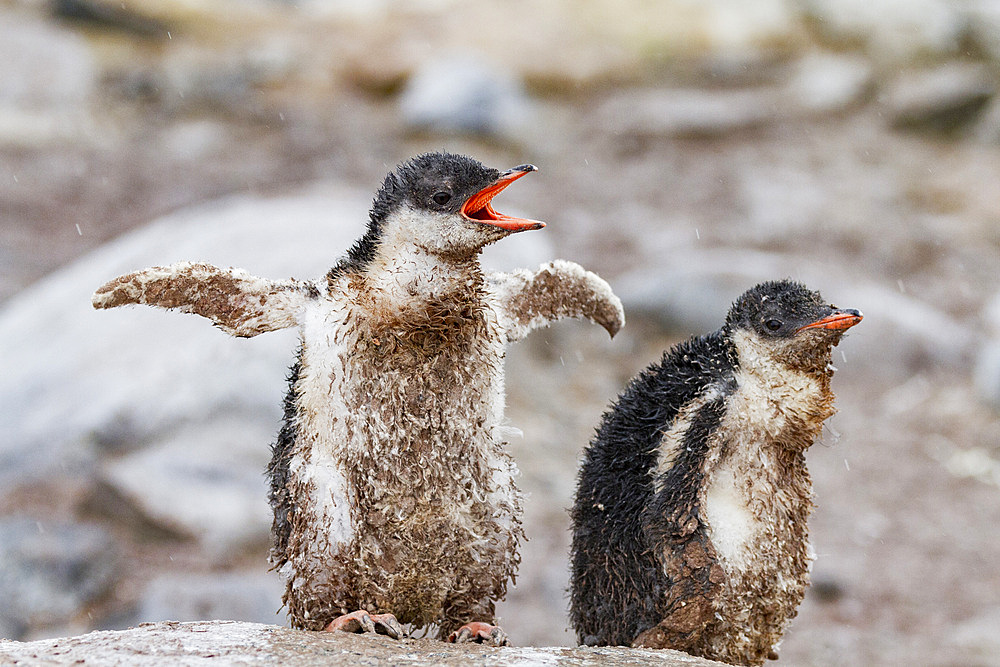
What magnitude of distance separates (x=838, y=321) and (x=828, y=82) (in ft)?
31.2

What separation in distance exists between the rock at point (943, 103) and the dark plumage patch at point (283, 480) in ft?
29.9

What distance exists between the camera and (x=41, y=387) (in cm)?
501

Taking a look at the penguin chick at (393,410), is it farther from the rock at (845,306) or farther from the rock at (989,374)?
the rock at (989,374)

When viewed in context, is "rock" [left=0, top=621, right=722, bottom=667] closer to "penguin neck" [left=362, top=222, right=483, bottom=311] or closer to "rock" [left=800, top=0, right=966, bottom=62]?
"penguin neck" [left=362, top=222, right=483, bottom=311]

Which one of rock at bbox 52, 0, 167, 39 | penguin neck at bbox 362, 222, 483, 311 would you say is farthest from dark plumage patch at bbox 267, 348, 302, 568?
rock at bbox 52, 0, 167, 39

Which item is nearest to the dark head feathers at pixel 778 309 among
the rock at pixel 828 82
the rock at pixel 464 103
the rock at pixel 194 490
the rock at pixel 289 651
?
the rock at pixel 289 651

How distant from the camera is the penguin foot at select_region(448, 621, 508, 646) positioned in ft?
7.22

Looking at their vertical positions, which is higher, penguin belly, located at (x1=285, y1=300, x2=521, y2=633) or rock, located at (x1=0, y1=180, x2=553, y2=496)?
rock, located at (x1=0, y1=180, x2=553, y2=496)

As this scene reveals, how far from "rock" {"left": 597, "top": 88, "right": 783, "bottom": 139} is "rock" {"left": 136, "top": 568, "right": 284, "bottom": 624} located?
693cm

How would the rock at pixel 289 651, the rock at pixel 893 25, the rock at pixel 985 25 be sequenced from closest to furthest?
the rock at pixel 289 651 < the rock at pixel 985 25 < the rock at pixel 893 25

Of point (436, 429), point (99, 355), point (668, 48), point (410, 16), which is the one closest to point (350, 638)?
point (436, 429)

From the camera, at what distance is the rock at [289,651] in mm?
1979

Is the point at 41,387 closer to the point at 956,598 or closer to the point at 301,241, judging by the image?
the point at 301,241

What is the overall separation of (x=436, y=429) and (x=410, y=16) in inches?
440
